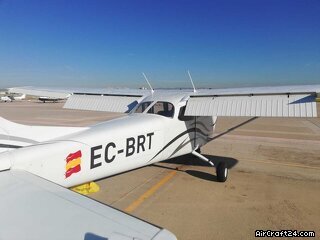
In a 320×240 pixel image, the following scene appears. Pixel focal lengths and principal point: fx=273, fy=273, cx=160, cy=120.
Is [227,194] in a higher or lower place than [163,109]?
lower

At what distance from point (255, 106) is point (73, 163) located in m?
4.49

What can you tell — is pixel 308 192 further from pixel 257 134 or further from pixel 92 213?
pixel 257 134

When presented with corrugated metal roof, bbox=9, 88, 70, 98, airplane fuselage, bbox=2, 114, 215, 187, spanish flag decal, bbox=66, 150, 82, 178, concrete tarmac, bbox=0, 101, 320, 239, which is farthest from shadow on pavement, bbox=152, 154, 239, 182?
corrugated metal roof, bbox=9, 88, 70, 98

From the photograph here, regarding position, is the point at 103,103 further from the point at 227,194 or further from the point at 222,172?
the point at 227,194

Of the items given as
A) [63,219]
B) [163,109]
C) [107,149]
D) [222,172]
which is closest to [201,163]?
[222,172]

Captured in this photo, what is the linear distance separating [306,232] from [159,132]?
11.3ft

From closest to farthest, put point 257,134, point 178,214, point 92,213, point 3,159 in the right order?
point 92,213 → point 3,159 → point 178,214 → point 257,134

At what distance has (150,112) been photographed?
268 inches

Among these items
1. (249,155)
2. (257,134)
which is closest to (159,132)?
(249,155)

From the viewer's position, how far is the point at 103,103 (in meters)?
9.70

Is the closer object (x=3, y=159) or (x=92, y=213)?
(x=92, y=213)

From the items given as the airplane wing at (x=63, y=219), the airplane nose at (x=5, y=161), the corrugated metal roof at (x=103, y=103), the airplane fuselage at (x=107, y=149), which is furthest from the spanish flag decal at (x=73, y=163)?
the corrugated metal roof at (x=103, y=103)

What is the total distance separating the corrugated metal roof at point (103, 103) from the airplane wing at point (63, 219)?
662 cm

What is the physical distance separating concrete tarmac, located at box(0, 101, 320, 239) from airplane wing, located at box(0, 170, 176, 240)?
2831 mm
